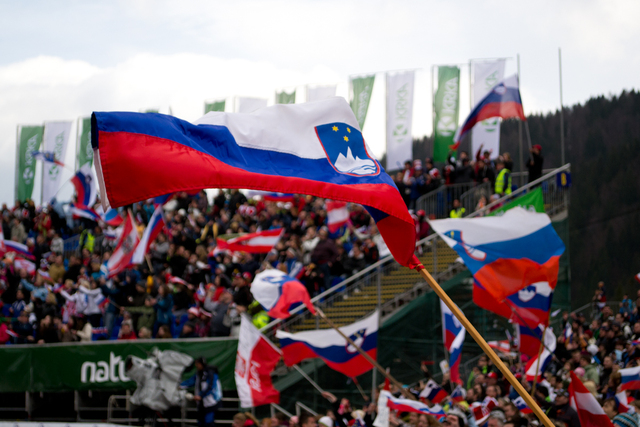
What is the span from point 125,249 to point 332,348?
767cm

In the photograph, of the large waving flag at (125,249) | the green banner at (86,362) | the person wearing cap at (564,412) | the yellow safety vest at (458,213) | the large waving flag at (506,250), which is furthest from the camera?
the yellow safety vest at (458,213)

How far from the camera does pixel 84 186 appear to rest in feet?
84.3

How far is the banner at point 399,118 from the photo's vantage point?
29391mm

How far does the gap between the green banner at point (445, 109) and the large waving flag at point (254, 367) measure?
13.6 m

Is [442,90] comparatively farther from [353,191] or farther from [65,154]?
[353,191]

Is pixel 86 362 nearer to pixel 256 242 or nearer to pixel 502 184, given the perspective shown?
pixel 256 242

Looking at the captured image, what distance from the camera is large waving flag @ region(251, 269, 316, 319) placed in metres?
15.2

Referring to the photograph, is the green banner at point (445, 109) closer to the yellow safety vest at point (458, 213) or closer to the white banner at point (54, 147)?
the yellow safety vest at point (458, 213)

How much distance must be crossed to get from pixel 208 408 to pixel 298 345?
8.22ft

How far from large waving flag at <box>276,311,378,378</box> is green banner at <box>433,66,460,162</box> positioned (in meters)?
13.2

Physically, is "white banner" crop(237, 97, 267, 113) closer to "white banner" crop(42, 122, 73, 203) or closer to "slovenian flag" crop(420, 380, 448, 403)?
"white banner" crop(42, 122, 73, 203)

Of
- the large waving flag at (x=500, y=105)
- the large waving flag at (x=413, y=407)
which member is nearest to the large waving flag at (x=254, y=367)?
the large waving flag at (x=413, y=407)

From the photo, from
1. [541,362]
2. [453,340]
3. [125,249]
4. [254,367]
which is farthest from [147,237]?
[541,362]

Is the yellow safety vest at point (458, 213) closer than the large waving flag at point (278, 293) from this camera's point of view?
No
